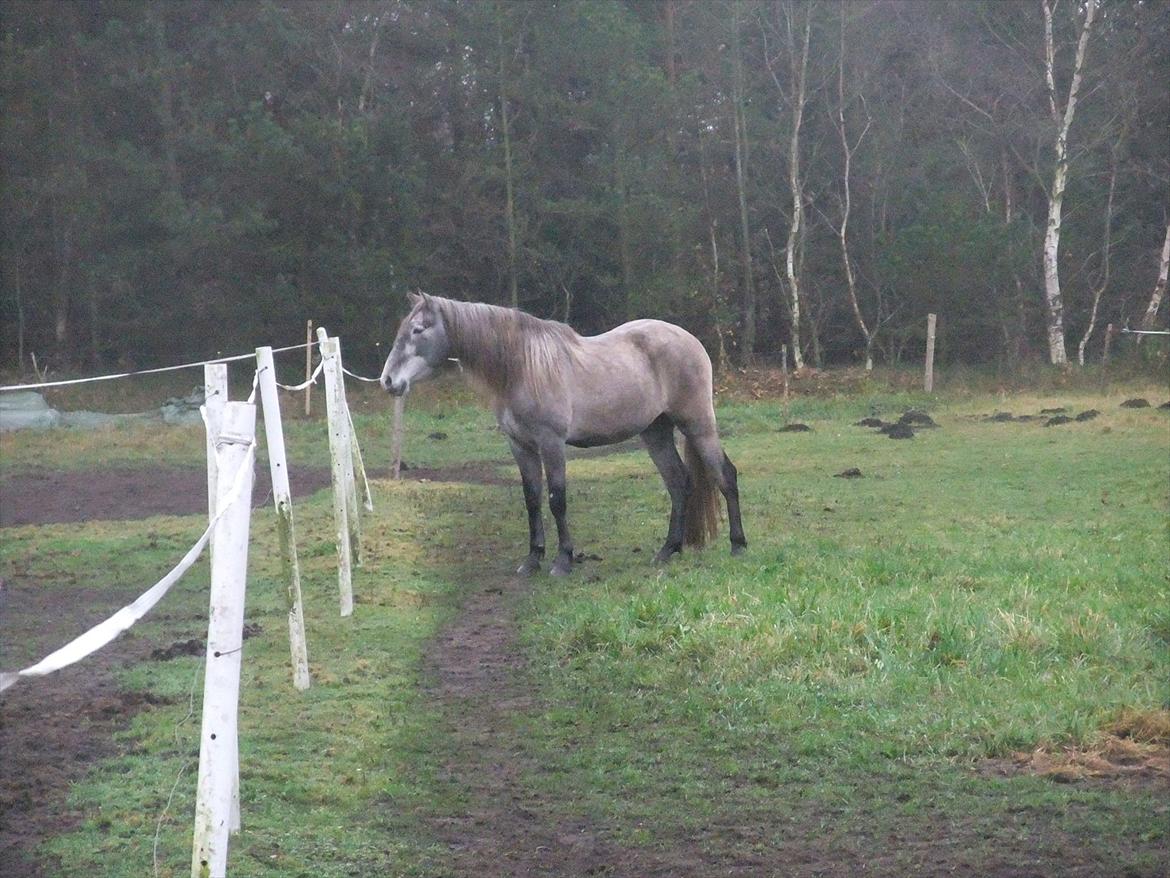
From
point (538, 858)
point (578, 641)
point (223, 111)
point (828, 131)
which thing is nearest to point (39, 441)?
point (223, 111)

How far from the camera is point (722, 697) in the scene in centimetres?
525

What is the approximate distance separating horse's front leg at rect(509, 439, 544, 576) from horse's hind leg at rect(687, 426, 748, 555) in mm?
1098

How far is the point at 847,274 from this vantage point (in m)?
29.9

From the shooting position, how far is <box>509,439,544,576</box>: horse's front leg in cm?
822

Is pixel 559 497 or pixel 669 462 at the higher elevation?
pixel 669 462

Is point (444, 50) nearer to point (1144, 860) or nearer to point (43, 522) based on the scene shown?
point (43, 522)

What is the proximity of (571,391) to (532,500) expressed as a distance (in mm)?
729

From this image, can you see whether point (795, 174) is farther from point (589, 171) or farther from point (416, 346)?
point (416, 346)

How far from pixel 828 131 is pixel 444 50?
31.4 feet

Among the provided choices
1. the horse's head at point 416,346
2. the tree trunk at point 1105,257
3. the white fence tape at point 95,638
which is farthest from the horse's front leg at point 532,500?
the tree trunk at point 1105,257

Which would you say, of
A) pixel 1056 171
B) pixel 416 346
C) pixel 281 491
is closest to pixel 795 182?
pixel 1056 171

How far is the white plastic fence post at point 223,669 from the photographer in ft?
9.72

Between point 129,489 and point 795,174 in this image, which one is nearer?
point 129,489

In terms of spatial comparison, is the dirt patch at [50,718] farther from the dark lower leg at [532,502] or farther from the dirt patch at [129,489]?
the dirt patch at [129,489]
